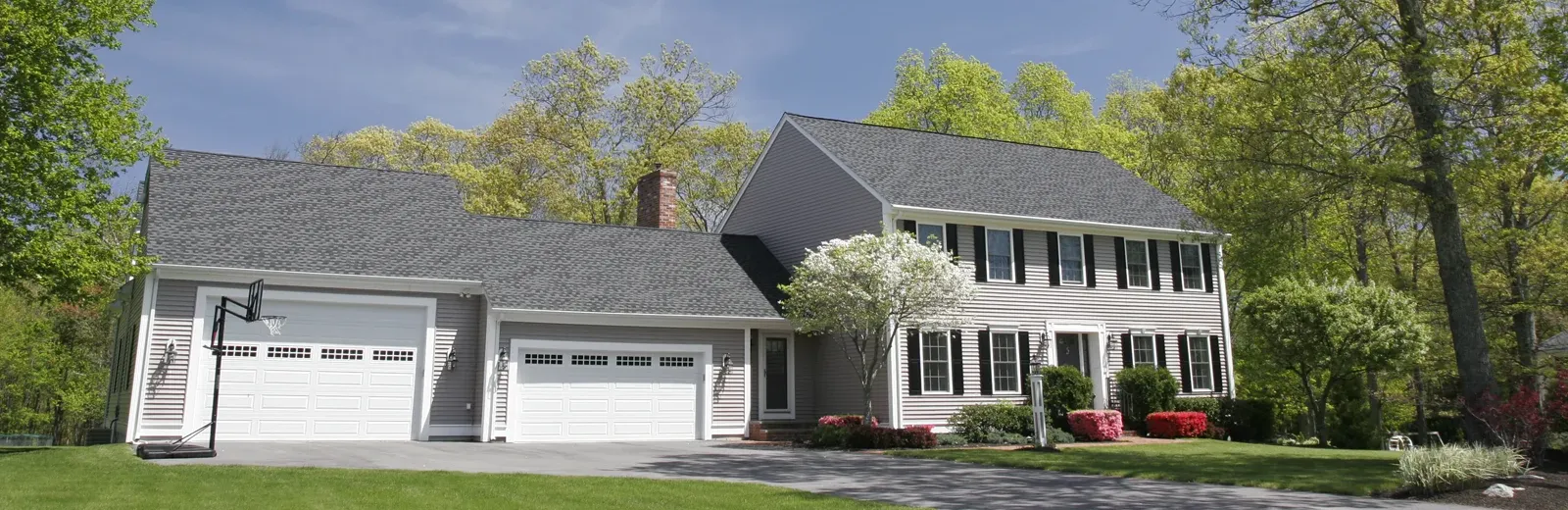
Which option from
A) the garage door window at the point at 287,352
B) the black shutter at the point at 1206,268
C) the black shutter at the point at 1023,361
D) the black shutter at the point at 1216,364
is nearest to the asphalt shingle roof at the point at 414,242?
the garage door window at the point at 287,352

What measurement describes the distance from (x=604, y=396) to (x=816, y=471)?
7.69 m

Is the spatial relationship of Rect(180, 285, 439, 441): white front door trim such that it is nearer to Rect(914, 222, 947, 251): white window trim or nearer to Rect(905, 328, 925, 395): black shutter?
Rect(905, 328, 925, 395): black shutter

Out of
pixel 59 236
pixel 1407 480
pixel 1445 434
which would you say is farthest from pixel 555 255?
pixel 1445 434

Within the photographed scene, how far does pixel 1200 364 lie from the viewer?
24531 millimetres

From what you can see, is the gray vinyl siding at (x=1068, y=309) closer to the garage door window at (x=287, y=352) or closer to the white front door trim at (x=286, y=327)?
the white front door trim at (x=286, y=327)

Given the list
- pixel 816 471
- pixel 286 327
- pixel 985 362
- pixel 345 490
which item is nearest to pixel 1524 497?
pixel 816 471

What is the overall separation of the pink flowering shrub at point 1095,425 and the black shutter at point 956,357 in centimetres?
226

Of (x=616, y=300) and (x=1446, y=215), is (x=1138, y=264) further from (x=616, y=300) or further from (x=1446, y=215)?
(x=616, y=300)

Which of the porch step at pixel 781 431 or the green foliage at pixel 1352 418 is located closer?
the porch step at pixel 781 431

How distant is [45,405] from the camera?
43.7 meters

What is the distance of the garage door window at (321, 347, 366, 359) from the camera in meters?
18.3

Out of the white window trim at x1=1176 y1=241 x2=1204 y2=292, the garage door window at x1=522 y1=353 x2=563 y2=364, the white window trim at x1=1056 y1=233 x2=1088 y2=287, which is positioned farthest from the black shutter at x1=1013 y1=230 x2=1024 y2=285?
the garage door window at x1=522 y1=353 x2=563 y2=364

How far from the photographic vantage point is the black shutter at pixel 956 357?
21.4 metres

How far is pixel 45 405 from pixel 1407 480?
50021 millimetres
